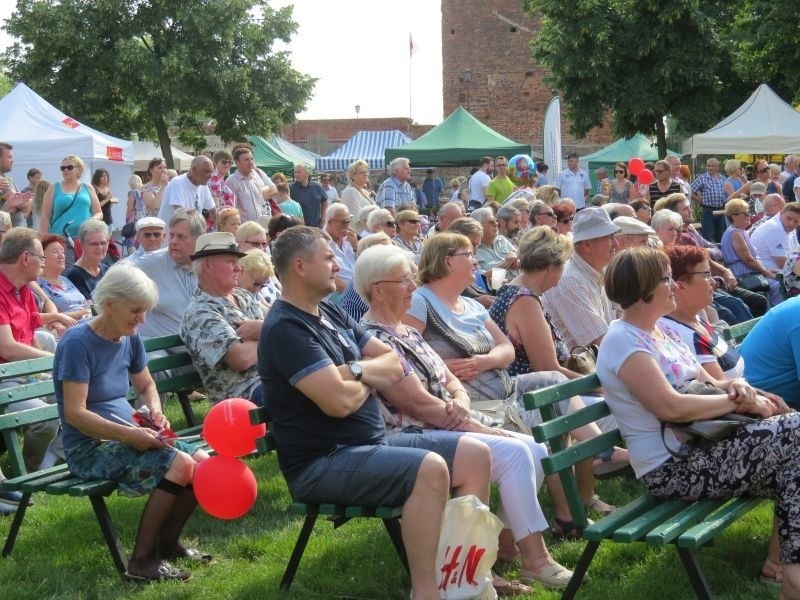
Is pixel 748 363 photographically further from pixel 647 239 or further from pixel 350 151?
pixel 350 151

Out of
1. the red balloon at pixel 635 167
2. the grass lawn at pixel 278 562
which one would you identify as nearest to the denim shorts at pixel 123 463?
the grass lawn at pixel 278 562

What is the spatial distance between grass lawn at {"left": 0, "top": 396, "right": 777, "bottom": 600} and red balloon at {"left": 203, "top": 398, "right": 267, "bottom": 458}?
1.94 feet

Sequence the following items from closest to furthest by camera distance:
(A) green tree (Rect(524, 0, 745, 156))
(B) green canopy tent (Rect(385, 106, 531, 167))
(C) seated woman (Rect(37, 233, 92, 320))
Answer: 1. (C) seated woman (Rect(37, 233, 92, 320))
2. (B) green canopy tent (Rect(385, 106, 531, 167))
3. (A) green tree (Rect(524, 0, 745, 156))

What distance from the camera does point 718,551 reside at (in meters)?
4.85

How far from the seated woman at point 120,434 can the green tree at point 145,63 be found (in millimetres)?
29685

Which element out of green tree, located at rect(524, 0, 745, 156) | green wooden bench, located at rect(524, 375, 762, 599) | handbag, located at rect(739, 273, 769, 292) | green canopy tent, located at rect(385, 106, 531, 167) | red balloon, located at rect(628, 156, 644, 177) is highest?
green tree, located at rect(524, 0, 745, 156)

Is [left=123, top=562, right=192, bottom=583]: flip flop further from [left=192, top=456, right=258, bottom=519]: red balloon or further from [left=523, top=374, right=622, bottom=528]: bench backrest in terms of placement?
[left=523, top=374, right=622, bottom=528]: bench backrest

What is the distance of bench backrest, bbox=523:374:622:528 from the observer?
14.1ft

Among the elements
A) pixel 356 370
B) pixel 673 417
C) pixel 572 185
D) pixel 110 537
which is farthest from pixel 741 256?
pixel 572 185

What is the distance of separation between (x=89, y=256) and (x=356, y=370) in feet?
14.4

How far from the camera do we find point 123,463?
15.1 ft

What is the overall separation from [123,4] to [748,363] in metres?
34.2

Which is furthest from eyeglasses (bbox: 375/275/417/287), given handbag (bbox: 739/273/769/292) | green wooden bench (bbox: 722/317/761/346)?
handbag (bbox: 739/273/769/292)

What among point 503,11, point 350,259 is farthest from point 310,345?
point 503,11
